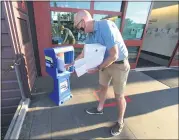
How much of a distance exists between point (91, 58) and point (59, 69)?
77cm

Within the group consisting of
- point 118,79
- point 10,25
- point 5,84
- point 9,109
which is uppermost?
point 10,25

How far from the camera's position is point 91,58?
1.48 m

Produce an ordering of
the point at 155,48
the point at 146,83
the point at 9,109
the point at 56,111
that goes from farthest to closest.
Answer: the point at 155,48
the point at 146,83
the point at 9,109
the point at 56,111

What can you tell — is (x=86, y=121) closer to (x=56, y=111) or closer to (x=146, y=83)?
(x=56, y=111)

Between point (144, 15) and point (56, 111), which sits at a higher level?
point (144, 15)

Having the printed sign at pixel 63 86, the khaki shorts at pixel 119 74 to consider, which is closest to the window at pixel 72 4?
the printed sign at pixel 63 86

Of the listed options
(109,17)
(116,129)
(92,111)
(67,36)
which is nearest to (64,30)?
(67,36)

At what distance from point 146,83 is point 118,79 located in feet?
7.03

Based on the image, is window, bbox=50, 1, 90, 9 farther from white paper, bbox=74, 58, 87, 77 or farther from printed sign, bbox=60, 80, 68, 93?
white paper, bbox=74, 58, 87, 77

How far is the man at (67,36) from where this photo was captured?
316 centimetres

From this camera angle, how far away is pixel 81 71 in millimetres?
1571

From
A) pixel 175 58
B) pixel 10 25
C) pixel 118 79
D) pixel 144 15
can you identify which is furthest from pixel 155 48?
pixel 10 25

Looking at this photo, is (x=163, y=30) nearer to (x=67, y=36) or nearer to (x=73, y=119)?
(x=67, y=36)

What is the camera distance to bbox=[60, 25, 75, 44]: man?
316 cm
